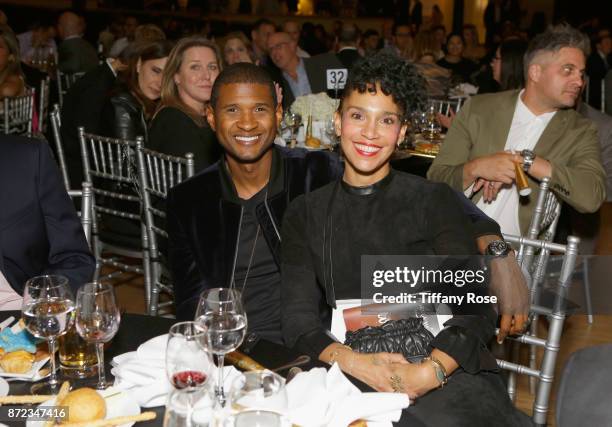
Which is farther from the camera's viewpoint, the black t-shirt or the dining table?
the black t-shirt

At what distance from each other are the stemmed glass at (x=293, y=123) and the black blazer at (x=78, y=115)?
1095 mm

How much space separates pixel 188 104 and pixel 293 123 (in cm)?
77

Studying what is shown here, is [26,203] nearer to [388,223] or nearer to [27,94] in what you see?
[388,223]

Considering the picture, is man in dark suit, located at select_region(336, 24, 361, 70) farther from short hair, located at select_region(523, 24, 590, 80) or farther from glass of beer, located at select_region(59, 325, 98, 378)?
glass of beer, located at select_region(59, 325, 98, 378)

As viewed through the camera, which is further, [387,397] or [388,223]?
[388,223]

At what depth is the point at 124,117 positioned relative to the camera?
3691 millimetres

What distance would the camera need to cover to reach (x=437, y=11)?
15.2 meters

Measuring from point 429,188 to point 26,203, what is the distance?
1141mm

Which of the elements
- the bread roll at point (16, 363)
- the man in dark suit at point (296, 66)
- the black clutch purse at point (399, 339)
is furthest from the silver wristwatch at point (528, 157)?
the man in dark suit at point (296, 66)

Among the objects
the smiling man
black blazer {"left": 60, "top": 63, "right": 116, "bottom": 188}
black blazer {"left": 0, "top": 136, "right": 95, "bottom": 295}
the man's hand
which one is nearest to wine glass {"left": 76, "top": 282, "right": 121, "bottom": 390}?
black blazer {"left": 0, "top": 136, "right": 95, "bottom": 295}

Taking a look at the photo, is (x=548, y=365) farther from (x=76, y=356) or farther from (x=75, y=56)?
(x=75, y=56)

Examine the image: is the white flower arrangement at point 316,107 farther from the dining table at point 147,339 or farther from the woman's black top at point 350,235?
the dining table at point 147,339

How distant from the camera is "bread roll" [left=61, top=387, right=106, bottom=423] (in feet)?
3.94

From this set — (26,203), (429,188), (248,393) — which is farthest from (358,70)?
(248,393)
